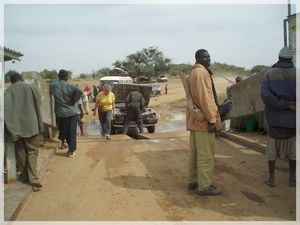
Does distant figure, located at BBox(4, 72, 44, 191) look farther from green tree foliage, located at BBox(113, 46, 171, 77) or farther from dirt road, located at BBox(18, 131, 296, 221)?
green tree foliage, located at BBox(113, 46, 171, 77)

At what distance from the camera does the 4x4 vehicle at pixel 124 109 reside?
15.1m

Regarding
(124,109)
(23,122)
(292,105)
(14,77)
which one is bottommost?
(124,109)

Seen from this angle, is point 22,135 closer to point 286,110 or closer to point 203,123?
point 203,123

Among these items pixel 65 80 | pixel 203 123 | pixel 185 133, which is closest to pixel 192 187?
pixel 203 123

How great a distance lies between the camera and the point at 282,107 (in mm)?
5883

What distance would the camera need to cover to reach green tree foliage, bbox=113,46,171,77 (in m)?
65.7

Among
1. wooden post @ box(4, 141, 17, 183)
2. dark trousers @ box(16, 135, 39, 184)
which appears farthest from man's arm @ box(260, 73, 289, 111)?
wooden post @ box(4, 141, 17, 183)

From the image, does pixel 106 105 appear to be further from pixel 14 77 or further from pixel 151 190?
pixel 151 190

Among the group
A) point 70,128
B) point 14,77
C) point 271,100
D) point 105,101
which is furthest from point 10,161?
point 105,101

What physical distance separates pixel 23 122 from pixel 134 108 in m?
8.45

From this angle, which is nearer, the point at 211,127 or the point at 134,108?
the point at 211,127

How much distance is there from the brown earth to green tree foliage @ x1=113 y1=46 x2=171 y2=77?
56.0 metres

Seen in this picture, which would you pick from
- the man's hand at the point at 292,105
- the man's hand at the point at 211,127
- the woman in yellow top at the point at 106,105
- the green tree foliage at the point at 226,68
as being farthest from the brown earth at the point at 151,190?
the green tree foliage at the point at 226,68

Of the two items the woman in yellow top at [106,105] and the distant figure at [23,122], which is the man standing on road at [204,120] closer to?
the distant figure at [23,122]
